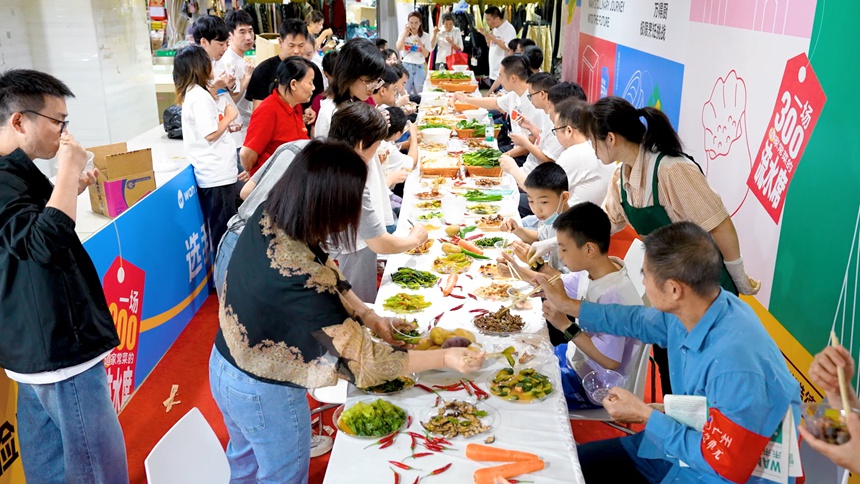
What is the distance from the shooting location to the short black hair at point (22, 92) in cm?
199

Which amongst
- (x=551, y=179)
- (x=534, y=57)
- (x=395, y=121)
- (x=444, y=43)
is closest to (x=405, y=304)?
(x=551, y=179)

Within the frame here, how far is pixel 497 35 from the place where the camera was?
10000 mm

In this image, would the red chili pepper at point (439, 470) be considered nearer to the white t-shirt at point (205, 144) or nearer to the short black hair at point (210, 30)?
the white t-shirt at point (205, 144)

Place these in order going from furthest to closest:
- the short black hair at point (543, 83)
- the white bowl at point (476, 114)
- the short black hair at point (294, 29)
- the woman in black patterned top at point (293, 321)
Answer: the white bowl at point (476, 114), the short black hair at point (294, 29), the short black hair at point (543, 83), the woman in black patterned top at point (293, 321)

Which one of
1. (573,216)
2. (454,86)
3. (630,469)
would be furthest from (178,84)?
(454,86)

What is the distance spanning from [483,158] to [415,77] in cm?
590

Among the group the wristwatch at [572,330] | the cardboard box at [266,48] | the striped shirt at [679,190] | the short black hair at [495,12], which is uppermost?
the short black hair at [495,12]

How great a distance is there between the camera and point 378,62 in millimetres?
3590

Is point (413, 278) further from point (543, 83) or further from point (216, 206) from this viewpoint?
point (543, 83)

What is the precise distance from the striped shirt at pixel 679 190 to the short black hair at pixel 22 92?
212 centimetres

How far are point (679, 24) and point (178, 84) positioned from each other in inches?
123

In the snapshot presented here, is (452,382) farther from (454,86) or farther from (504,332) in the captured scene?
(454,86)

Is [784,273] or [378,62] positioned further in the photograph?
[378,62]

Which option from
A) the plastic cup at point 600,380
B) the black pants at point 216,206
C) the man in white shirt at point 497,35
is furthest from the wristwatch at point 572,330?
the man in white shirt at point 497,35
